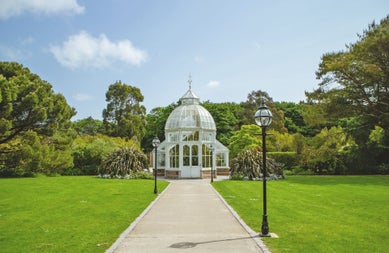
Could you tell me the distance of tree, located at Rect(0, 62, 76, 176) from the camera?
89.0ft

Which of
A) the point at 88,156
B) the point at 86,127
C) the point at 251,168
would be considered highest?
the point at 86,127

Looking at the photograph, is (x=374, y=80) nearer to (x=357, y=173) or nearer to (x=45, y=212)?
(x=357, y=173)

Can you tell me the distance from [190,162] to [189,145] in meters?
1.55

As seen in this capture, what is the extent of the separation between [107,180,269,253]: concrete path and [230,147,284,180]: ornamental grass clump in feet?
46.8

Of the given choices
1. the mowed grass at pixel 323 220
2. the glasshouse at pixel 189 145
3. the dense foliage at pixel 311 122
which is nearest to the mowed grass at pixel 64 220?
the mowed grass at pixel 323 220

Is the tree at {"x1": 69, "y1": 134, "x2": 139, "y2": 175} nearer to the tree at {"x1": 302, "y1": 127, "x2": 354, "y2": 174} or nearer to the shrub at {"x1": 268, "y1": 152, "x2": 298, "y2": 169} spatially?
the shrub at {"x1": 268, "y1": 152, "x2": 298, "y2": 169}

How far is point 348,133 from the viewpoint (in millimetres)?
33281

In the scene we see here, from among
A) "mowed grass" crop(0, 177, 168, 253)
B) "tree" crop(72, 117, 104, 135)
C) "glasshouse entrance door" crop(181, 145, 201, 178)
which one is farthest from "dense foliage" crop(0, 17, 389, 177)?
"tree" crop(72, 117, 104, 135)

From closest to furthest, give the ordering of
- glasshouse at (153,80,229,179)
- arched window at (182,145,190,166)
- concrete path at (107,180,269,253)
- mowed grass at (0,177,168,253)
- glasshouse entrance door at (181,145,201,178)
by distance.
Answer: concrete path at (107,180,269,253) → mowed grass at (0,177,168,253) → glasshouse entrance door at (181,145,201,178) → glasshouse at (153,80,229,179) → arched window at (182,145,190,166)

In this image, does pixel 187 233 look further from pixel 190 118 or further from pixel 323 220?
pixel 190 118

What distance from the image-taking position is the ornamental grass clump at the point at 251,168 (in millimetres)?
26875

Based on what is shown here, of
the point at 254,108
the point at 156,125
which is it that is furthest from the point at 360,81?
the point at 156,125

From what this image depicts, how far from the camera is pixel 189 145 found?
31766 mm

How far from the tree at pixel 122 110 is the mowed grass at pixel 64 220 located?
36696mm
